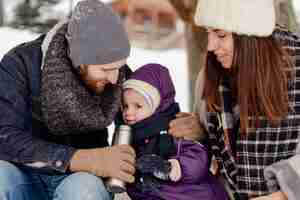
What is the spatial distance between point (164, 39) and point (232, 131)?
14.8ft

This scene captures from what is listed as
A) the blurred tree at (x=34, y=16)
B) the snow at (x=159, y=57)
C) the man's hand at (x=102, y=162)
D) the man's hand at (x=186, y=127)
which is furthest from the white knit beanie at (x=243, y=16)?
the blurred tree at (x=34, y=16)

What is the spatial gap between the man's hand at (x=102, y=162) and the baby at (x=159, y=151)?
0.28ft

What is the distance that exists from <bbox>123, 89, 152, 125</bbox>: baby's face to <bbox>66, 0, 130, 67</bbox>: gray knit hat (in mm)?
193

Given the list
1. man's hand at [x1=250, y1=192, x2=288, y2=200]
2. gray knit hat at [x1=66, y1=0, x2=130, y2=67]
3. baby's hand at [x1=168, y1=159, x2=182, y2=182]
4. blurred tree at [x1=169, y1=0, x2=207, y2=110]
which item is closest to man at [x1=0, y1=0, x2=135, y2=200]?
gray knit hat at [x1=66, y1=0, x2=130, y2=67]

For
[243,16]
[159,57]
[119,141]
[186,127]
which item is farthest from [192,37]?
[159,57]

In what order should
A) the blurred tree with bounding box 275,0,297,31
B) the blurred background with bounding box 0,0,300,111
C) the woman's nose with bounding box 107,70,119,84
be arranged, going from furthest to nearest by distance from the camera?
the blurred background with bounding box 0,0,300,111 → the blurred tree with bounding box 275,0,297,31 → the woman's nose with bounding box 107,70,119,84

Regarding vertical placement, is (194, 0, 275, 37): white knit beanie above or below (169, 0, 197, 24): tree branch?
above

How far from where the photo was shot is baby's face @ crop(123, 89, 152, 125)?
7.53ft

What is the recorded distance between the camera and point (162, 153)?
2299mm

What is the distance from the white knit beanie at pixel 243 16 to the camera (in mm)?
2066

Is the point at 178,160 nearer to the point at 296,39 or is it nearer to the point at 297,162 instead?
the point at 297,162

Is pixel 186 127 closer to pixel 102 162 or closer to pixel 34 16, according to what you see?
pixel 102 162

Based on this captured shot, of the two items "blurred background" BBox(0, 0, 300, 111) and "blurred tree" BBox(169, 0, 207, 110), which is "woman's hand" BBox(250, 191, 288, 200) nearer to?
"blurred background" BBox(0, 0, 300, 111)

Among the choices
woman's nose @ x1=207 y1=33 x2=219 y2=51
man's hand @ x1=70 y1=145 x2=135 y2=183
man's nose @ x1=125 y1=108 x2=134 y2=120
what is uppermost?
woman's nose @ x1=207 y1=33 x2=219 y2=51
